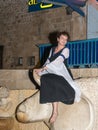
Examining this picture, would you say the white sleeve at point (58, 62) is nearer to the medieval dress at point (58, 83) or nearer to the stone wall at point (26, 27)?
the medieval dress at point (58, 83)

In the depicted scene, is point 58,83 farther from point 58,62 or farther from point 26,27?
point 26,27

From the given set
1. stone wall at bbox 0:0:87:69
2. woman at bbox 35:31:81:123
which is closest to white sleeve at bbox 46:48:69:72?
woman at bbox 35:31:81:123

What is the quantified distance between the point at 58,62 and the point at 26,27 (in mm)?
7334

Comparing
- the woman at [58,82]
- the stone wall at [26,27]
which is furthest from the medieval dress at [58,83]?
the stone wall at [26,27]

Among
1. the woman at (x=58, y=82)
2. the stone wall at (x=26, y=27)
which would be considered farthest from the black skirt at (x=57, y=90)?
the stone wall at (x=26, y=27)

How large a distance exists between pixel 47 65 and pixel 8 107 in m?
0.97

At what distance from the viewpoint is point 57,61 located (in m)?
3.40

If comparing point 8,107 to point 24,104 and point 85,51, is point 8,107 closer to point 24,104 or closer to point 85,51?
point 24,104

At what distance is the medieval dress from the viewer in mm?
3393

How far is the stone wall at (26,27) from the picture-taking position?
30.0 ft

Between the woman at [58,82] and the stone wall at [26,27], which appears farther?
the stone wall at [26,27]

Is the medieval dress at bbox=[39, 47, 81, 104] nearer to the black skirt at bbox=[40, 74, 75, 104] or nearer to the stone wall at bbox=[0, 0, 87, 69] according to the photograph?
the black skirt at bbox=[40, 74, 75, 104]

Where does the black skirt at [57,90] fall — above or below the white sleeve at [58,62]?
below

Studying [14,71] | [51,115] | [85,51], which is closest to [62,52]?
[51,115]
